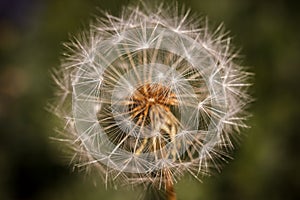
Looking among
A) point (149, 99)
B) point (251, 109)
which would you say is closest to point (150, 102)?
point (149, 99)

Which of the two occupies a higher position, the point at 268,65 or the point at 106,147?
the point at 268,65

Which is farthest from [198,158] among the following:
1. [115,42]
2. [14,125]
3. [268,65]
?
[14,125]

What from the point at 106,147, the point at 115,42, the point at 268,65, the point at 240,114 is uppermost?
the point at 268,65

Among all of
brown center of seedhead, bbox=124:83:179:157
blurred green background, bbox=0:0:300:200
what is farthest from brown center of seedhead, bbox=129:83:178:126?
blurred green background, bbox=0:0:300:200

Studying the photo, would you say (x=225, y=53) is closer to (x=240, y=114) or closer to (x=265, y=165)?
(x=240, y=114)

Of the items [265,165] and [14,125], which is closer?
[265,165]

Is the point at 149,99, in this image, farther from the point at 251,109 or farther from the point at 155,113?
the point at 251,109

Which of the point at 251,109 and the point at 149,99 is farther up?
the point at 251,109

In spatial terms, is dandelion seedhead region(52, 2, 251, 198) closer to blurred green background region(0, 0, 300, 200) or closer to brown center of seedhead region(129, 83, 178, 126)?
brown center of seedhead region(129, 83, 178, 126)
